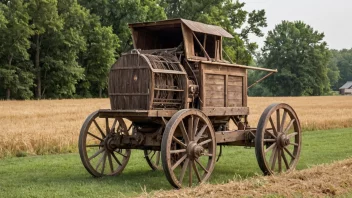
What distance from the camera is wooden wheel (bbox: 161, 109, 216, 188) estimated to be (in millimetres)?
9336

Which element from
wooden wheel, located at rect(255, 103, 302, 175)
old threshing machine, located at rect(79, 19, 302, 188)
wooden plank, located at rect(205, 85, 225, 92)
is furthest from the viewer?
wooden plank, located at rect(205, 85, 225, 92)

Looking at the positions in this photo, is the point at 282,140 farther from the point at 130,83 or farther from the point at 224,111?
the point at 130,83

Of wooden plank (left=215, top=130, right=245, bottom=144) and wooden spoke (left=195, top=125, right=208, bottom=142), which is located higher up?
wooden spoke (left=195, top=125, right=208, bottom=142)

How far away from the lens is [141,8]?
211 ft

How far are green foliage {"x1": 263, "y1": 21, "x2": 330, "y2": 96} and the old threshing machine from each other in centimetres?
8880

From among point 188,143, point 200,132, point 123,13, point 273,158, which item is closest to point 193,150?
point 188,143

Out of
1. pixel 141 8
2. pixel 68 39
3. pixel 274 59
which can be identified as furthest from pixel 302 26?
pixel 68 39

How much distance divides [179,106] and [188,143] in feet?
3.44

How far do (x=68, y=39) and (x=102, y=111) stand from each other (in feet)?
158

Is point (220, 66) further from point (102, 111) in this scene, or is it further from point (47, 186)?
point (47, 186)

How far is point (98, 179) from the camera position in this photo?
11.1m

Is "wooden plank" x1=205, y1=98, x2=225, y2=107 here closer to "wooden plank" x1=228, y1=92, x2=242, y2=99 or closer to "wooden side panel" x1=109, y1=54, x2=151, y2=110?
"wooden plank" x1=228, y1=92, x2=242, y2=99

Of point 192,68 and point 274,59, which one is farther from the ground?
point 274,59

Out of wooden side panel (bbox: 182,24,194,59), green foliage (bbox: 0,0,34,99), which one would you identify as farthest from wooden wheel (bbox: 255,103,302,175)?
green foliage (bbox: 0,0,34,99)
